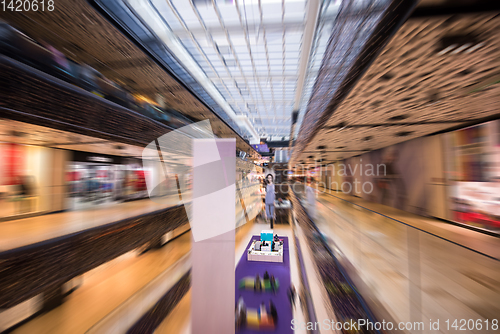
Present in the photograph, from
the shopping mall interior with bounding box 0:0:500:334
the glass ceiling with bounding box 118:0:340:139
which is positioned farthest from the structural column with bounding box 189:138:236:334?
the glass ceiling with bounding box 118:0:340:139

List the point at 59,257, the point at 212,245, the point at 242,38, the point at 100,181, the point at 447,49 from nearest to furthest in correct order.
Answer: the point at 59,257 < the point at 447,49 < the point at 100,181 < the point at 212,245 < the point at 242,38

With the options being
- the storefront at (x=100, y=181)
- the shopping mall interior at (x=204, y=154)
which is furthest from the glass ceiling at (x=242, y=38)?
the storefront at (x=100, y=181)

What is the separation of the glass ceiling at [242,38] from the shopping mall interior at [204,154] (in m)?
0.01

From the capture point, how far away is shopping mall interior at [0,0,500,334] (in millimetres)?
330

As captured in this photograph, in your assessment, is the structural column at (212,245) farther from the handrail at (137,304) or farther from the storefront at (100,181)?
the storefront at (100,181)

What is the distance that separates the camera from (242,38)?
1.28 m

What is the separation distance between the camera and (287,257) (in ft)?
11.0

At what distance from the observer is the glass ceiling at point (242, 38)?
102 cm

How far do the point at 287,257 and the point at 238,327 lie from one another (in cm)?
177

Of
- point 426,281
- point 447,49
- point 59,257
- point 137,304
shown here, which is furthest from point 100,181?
point 426,281

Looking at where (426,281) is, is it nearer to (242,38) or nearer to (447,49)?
(447,49)

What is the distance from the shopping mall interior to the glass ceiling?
0.01 metres

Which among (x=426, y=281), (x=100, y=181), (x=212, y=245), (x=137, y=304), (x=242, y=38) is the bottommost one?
(x=137, y=304)

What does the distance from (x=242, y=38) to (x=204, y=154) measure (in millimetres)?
942
